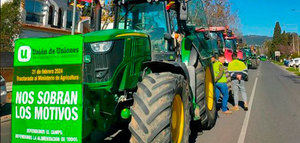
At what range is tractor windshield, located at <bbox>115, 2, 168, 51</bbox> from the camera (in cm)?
475

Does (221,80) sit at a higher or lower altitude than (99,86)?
lower

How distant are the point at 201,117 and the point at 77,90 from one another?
3.06 meters

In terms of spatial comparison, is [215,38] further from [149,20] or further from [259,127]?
[149,20]

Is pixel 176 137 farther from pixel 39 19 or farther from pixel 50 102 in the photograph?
pixel 39 19

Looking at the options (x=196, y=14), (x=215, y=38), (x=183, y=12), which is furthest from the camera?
(x=215, y=38)

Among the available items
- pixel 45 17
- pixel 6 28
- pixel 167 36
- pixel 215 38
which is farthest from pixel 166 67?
pixel 45 17

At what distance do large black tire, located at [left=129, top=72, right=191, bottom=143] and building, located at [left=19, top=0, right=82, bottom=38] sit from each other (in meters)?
17.3

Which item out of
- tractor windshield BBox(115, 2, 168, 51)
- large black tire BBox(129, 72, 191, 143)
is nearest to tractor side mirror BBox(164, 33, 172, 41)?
tractor windshield BBox(115, 2, 168, 51)

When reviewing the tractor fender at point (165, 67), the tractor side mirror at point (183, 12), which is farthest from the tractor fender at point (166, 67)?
the tractor side mirror at point (183, 12)

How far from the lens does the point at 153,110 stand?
3.29m

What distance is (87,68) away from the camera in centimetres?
335

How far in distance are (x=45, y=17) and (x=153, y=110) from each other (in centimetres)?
2166

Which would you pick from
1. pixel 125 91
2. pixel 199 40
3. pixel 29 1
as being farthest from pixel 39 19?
pixel 125 91

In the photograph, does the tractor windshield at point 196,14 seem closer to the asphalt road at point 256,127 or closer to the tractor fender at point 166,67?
the tractor fender at point 166,67
